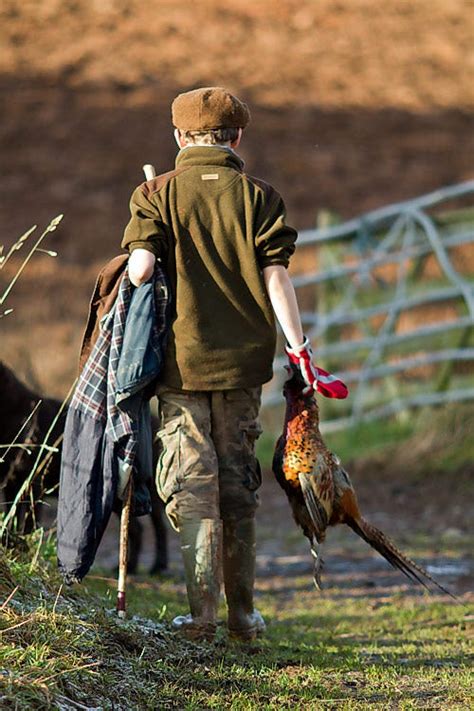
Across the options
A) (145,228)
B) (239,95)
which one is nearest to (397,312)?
(145,228)

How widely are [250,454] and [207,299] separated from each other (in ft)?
2.15

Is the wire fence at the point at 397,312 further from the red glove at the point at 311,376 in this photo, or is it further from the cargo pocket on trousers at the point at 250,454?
the red glove at the point at 311,376

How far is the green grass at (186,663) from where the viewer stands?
3.96 meters

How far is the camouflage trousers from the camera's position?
4.80m

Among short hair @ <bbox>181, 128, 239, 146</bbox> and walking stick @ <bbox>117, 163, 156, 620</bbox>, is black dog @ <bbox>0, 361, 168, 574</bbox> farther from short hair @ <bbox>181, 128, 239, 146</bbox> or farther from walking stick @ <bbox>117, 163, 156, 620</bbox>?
short hair @ <bbox>181, 128, 239, 146</bbox>

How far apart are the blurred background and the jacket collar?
45.9ft

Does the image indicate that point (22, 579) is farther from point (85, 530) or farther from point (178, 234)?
point (178, 234)

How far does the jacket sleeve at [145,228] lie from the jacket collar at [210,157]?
216 millimetres

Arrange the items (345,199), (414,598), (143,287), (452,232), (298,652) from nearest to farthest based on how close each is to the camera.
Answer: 1. (143,287)
2. (298,652)
3. (414,598)
4. (452,232)
5. (345,199)

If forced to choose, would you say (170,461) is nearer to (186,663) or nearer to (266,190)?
(186,663)

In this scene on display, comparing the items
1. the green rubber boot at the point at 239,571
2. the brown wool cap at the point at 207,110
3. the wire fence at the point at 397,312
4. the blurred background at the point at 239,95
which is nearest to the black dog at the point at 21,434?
the green rubber boot at the point at 239,571

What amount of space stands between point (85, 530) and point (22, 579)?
0.98 ft

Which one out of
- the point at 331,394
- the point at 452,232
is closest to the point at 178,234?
the point at 331,394

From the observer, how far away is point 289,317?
187 inches
